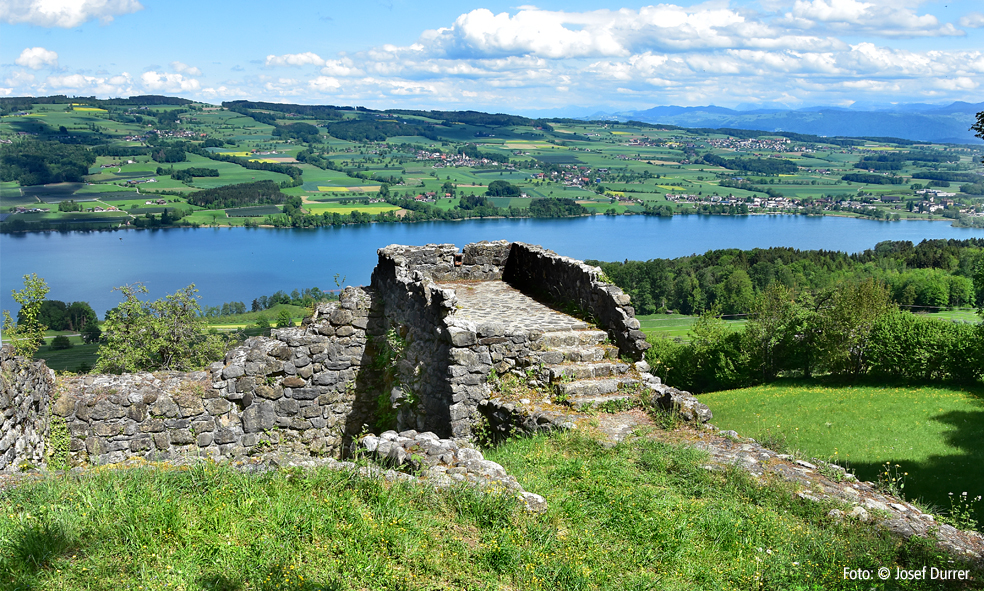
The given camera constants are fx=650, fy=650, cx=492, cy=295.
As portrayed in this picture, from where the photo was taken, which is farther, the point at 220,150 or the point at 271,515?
the point at 220,150

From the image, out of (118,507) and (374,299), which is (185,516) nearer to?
(118,507)

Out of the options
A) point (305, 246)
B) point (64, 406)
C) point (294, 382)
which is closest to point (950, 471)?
point (294, 382)

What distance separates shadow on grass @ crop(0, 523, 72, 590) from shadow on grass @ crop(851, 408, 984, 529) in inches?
602

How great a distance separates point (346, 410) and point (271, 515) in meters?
6.32

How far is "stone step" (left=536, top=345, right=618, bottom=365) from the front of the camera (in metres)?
9.43

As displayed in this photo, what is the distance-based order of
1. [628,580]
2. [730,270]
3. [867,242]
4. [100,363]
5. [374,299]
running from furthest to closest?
[867,242], [730,270], [100,363], [374,299], [628,580]

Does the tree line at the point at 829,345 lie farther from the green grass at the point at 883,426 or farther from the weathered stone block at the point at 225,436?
the weathered stone block at the point at 225,436

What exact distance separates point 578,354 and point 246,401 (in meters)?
5.16

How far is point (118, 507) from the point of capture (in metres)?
4.68

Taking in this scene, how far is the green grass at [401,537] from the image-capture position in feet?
13.7

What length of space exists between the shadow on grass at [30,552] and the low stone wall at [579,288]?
7153 millimetres

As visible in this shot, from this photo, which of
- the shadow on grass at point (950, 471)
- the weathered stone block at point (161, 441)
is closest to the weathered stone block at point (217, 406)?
the weathered stone block at point (161, 441)

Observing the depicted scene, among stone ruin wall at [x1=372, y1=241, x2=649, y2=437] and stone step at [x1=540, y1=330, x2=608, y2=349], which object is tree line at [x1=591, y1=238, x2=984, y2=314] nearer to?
stone ruin wall at [x1=372, y1=241, x2=649, y2=437]

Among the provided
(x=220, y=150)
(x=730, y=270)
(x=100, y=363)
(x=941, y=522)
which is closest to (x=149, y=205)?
(x=220, y=150)
